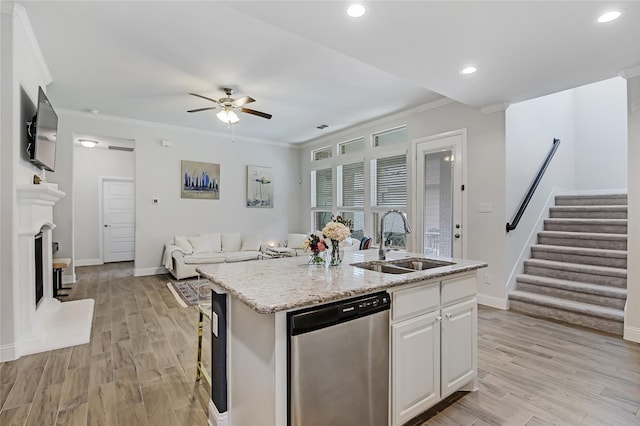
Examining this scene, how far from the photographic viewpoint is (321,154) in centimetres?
746

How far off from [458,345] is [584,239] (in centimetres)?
360

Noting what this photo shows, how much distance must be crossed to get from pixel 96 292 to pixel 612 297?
22.5ft

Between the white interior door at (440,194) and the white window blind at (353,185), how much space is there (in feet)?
4.96

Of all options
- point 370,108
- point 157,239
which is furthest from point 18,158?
point 370,108

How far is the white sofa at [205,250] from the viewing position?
5.58 meters

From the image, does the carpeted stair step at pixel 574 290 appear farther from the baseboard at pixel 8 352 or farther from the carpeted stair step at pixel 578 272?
the baseboard at pixel 8 352

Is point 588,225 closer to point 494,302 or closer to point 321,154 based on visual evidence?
point 494,302

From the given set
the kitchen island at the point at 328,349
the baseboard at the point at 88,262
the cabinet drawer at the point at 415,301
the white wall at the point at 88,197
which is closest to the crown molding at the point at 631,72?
the kitchen island at the point at 328,349

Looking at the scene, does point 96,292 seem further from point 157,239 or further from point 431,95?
point 431,95

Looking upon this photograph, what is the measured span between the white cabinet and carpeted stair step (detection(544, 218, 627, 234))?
11.7 feet

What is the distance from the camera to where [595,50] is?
2684 mm

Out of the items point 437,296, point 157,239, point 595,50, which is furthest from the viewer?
point 157,239

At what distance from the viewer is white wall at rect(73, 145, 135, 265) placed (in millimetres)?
7301

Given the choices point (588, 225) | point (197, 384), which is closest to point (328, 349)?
point (197, 384)
